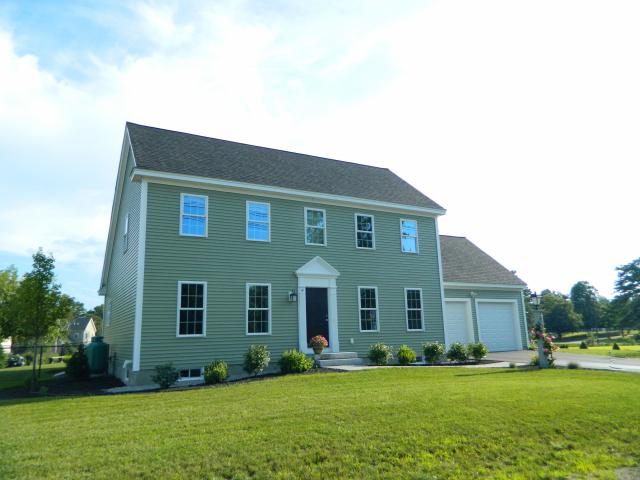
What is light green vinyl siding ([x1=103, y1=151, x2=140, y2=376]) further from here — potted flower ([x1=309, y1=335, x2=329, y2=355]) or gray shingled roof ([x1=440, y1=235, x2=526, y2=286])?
gray shingled roof ([x1=440, y1=235, x2=526, y2=286])

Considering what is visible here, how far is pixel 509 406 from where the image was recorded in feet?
26.5

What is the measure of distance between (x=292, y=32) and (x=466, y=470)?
9.03 metres

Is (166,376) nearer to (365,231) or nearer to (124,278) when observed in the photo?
(124,278)

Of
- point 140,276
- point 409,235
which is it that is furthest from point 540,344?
point 140,276

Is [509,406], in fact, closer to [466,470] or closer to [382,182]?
[466,470]

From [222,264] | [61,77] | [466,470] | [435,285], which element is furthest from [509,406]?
[61,77]

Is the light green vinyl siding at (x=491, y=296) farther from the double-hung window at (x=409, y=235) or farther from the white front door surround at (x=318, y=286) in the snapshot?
the white front door surround at (x=318, y=286)

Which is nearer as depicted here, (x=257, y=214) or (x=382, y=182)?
(x=257, y=214)

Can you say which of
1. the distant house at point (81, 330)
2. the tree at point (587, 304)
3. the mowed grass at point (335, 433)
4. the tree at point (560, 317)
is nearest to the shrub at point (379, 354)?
the mowed grass at point (335, 433)

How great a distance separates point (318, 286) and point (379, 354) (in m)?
3.19

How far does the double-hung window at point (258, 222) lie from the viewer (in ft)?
50.2

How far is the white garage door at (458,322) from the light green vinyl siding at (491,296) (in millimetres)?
300

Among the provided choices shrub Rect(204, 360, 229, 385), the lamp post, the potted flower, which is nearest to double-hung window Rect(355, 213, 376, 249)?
the potted flower

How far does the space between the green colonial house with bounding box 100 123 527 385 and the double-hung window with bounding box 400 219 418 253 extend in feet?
0.17
